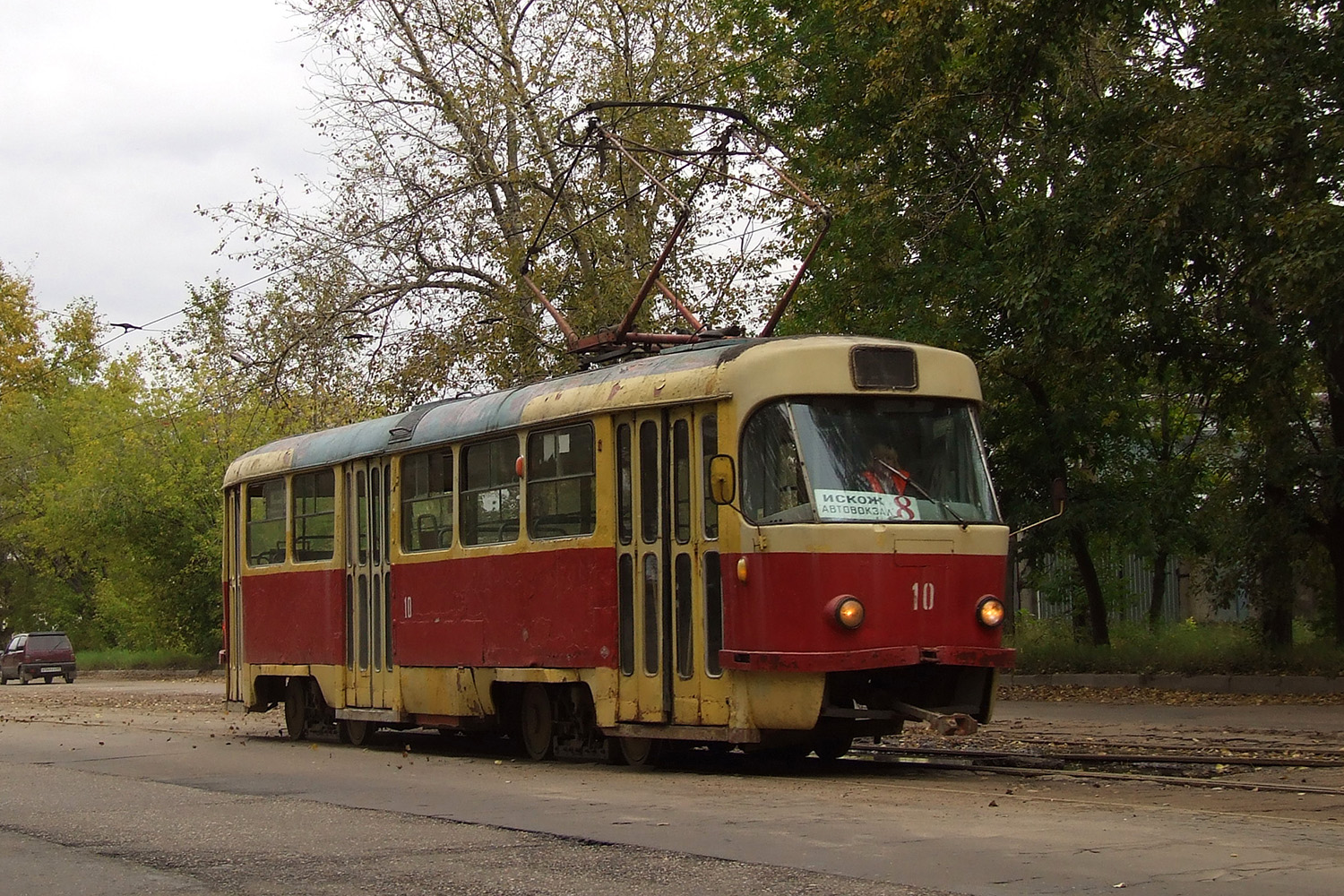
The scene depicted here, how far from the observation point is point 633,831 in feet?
30.2

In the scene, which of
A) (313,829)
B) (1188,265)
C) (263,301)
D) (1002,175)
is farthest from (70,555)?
(313,829)

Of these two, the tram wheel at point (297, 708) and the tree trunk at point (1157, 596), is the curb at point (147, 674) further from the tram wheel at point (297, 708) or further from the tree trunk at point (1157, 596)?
the tram wheel at point (297, 708)

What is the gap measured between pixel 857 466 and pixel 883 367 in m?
0.81

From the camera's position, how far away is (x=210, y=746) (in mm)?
17672

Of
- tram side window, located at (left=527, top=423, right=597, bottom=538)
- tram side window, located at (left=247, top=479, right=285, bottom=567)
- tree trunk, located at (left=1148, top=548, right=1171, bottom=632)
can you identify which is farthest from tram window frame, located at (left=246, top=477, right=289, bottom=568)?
tree trunk, located at (left=1148, top=548, right=1171, bottom=632)

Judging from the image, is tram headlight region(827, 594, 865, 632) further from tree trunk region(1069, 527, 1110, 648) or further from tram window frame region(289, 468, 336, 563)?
tree trunk region(1069, 527, 1110, 648)

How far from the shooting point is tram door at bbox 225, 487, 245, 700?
2016cm

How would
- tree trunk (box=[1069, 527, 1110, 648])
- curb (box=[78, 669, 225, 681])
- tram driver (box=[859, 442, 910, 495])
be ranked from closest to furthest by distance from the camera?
tram driver (box=[859, 442, 910, 495])
tree trunk (box=[1069, 527, 1110, 648])
curb (box=[78, 669, 225, 681])

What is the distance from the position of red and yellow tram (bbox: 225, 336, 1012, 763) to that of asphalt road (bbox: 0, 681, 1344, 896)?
591 millimetres

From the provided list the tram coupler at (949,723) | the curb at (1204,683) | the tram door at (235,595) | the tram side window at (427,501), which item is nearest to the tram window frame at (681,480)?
the tram coupler at (949,723)

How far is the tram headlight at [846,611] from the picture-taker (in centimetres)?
1180

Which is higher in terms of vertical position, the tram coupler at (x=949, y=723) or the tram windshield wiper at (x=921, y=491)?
the tram windshield wiper at (x=921, y=491)

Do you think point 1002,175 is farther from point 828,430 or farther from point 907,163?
point 828,430

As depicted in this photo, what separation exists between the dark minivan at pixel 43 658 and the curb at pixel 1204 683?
3398cm
